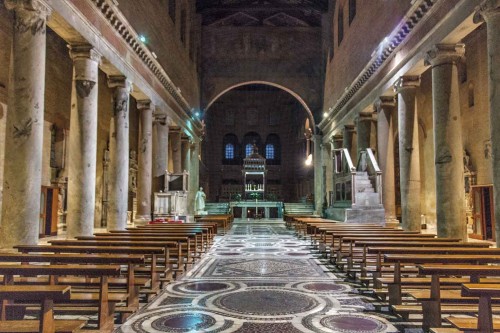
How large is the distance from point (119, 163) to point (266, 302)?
9471 mm

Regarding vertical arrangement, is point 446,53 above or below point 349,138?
above

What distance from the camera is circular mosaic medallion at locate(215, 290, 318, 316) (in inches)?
202

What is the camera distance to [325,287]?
21.6ft

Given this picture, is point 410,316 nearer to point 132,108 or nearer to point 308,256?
point 308,256

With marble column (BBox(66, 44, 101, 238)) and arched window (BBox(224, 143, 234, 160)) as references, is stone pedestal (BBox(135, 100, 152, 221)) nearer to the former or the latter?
marble column (BBox(66, 44, 101, 238))

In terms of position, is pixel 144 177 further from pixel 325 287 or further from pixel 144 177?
pixel 325 287

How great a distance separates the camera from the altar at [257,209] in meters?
29.8

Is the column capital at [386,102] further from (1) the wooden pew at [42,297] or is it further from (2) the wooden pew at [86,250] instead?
(1) the wooden pew at [42,297]

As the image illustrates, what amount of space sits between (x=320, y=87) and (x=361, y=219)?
16480 mm

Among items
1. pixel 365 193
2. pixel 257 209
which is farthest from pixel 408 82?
pixel 257 209

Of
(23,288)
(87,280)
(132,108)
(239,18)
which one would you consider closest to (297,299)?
(87,280)

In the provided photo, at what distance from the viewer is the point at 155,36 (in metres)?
18.2

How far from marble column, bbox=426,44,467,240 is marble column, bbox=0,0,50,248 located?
9.59m

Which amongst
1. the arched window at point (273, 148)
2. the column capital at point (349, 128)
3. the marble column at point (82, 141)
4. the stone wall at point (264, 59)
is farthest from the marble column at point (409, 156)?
the arched window at point (273, 148)
